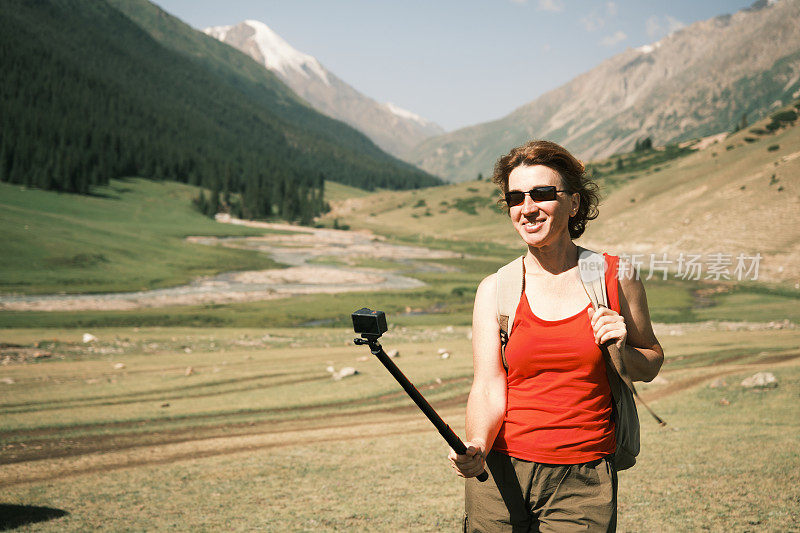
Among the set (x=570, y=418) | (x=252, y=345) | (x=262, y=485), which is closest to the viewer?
(x=570, y=418)

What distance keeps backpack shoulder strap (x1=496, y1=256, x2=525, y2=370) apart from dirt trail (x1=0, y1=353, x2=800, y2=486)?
8531 mm

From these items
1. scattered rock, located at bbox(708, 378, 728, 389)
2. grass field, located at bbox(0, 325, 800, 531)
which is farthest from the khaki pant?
scattered rock, located at bbox(708, 378, 728, 389)

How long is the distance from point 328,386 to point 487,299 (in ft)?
46.7

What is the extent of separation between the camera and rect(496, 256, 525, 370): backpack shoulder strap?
3438 millimetres

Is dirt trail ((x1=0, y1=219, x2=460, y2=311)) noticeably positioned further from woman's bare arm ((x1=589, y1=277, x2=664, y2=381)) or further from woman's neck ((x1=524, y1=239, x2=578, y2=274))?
woman's bare arm ((x1=589, y1=277, x2=664, y2=381))

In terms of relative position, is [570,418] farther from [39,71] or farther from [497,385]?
[39,71]

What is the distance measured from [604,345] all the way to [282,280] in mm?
57866

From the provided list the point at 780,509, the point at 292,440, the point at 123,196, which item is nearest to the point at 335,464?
the point at 292,440

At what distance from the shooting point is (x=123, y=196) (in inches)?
4980

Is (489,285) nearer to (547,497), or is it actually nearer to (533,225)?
(533,225)

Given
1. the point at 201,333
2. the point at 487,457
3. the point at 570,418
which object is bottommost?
the point at 201,333

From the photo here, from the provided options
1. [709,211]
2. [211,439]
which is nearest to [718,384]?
[211,439]

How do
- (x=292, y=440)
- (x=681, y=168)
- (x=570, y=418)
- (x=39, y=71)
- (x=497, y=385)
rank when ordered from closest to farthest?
(x=570, y=418) → (x=497, y=385) → (x=292, y=440) → (x=681, y=168) → (x=39, y=71)

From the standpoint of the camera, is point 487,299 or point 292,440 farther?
point 292,440
